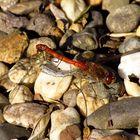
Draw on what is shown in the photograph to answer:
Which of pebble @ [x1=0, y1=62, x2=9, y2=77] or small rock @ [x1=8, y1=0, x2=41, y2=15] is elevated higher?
small rock @ [x1=8, y1=0, x2=41, y2=15]

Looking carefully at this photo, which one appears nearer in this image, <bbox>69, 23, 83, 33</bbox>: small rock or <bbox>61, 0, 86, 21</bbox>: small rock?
<bbox>69, 23, 83, 33</bbox>: small rock

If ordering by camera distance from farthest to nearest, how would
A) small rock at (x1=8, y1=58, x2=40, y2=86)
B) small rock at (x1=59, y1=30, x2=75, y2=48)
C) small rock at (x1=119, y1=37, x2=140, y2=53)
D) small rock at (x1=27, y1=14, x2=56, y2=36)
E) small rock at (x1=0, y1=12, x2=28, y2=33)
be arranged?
small rock at (x1=0, y1=12, x2=28, y2=33)
small rock at (x1=27, y1=14, x2=56, y2=36)
small rock at (x1=59, y1=30, x2=75, y2=48)
small rock at (x1=119, y1=37, x2=140, y2=53)
small rock at (x1=8, y1=58, x2=40, y2=86)

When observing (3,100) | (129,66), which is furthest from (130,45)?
(3,100)

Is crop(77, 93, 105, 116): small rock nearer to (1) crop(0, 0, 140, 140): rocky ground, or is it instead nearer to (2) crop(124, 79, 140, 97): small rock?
(1) crop(0, 0, 140, 140): rocky ground

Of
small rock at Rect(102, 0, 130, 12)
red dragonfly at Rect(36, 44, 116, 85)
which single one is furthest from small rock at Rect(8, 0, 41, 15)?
red dragonfly at Rect(36, 44, 116, 85)

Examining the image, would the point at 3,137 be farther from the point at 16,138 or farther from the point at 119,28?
the point at 119,28
